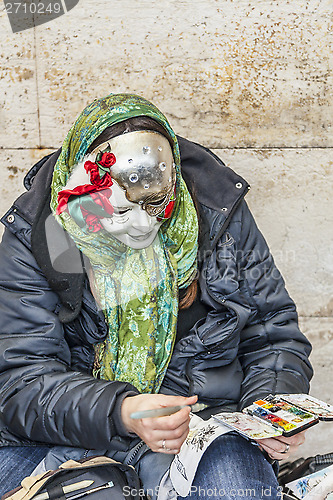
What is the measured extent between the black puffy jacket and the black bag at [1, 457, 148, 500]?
82 millimetres

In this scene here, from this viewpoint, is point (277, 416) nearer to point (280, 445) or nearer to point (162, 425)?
point (280, 445)

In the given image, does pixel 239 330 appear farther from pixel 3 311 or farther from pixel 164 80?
pixel 164 80

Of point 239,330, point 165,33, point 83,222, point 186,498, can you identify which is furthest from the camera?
point 165,33

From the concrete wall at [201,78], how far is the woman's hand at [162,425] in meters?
1.42

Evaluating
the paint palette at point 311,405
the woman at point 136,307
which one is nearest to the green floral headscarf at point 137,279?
the woman at point 136,307

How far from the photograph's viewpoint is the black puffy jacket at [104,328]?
1880 mm

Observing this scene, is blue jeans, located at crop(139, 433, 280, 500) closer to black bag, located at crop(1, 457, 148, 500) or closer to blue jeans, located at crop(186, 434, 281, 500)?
blue jeans, located at crop(186, 434, 281, 500)

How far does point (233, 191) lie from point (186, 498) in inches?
40.2

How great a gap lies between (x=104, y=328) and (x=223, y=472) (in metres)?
0.60

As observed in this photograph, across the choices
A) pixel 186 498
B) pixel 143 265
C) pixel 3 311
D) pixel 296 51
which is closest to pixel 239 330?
pixel 143 265

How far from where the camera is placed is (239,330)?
6.98 ft

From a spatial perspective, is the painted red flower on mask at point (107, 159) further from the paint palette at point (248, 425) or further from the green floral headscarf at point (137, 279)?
the paint palette at point (248, 425)

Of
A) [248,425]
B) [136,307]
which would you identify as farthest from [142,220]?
[248,425]

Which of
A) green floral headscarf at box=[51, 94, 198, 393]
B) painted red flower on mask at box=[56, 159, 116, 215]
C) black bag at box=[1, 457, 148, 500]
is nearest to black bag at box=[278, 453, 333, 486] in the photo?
green floral headscarf at box=[51, 94, 198, 393]
